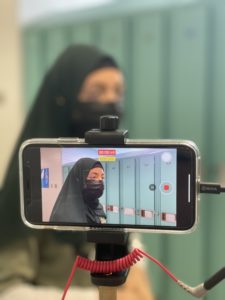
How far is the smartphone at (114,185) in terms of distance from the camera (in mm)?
405

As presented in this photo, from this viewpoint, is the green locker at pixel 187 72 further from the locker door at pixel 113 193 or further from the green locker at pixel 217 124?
the locker door at pixel 113 193

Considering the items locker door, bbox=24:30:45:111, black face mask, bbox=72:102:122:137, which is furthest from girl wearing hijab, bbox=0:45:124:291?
locker door, bbox=24:30:45:111

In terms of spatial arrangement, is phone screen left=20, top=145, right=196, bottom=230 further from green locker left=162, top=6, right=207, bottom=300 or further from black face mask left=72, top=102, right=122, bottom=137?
green locker left=162, top=6, right=207, bottom=300

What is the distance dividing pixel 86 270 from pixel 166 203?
12 cm

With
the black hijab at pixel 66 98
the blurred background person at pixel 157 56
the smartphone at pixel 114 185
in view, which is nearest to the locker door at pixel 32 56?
the blurred background person at pixel 157 56

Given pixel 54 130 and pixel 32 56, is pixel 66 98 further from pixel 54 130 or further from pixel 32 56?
pixel 32 56

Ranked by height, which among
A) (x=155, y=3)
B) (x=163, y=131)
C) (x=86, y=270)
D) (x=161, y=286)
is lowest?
(x=161, y=286)

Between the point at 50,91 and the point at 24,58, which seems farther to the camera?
the point at 24,58

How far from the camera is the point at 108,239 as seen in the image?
1.36 feet

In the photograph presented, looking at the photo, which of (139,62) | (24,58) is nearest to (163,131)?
(139,62)

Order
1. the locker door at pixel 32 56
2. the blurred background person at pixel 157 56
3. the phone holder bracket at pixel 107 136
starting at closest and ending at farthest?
1. the phone holder bracket at pixel 107 136
2. the blurred background person at pixel 157 56
3. the locker door at pixel 32 56

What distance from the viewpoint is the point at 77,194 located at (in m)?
0.42

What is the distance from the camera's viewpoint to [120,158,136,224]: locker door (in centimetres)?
41

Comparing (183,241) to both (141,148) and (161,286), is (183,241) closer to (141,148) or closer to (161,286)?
(161,286)
